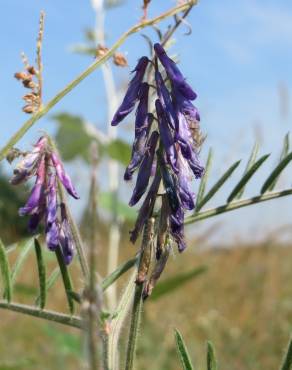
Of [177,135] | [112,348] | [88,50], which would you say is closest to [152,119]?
[177,135]

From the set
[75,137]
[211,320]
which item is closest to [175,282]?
[75,137]

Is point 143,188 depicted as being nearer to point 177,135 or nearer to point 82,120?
point 177,135

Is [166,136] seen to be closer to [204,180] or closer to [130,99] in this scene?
[130,99]

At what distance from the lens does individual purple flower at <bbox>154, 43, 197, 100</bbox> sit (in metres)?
1.05

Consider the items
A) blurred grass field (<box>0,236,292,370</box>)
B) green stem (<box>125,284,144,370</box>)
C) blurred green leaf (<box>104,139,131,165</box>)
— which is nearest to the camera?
green stem (<box>125,284,144,370</box>)

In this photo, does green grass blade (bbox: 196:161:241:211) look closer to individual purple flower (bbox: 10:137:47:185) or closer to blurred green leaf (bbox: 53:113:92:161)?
individual purple flower (bbox: 10:137:47:185)

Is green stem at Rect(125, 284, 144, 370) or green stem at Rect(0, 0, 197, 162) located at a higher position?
green stem at Rect(0, 0, 197, 162)

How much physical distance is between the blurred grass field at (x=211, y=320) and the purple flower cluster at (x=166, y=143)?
1807 mm

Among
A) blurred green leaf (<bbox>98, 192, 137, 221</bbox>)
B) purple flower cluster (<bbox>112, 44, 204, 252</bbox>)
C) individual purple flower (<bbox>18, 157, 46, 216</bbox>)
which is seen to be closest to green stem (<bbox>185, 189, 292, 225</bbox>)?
purple flower cluster (<bbox>112, 44, 204, 252</bbox>)

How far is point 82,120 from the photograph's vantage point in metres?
4.38

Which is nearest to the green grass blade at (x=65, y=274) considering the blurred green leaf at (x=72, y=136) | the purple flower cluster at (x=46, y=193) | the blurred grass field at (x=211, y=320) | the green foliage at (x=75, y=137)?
the purple flower cluster at (x=46, y=193)

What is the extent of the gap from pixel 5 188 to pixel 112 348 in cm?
1789

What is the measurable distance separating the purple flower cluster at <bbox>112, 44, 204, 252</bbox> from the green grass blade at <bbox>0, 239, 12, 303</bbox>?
0.57ft

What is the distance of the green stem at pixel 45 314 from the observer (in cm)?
110
